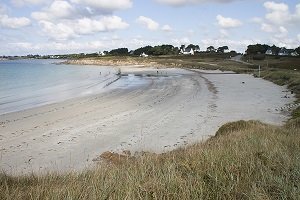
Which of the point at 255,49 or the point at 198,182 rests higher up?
the point at 255,49

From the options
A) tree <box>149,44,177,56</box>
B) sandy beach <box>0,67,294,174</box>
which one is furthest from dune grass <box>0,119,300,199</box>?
tree <box>149,44,177,56</box>

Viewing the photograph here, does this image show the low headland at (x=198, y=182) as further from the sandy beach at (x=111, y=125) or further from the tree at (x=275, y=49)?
the tree at (x=275, y=49)

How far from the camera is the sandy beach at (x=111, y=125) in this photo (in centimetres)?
1234

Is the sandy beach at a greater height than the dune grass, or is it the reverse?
the dune grass

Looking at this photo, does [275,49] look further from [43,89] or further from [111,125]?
[111,125]

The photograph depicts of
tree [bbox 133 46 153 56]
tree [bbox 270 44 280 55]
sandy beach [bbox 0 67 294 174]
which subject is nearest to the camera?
sandy beach [bbox 0 67 294 174]

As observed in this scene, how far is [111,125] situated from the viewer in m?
17.7

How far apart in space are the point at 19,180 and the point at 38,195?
6.48ft

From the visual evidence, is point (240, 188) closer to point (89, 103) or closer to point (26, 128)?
point (26, 128)

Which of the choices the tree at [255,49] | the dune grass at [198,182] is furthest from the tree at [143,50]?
the dune grass at [198,182]

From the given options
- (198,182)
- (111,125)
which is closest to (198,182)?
(198,182)

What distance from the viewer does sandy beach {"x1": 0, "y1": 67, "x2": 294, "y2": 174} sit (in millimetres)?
12344

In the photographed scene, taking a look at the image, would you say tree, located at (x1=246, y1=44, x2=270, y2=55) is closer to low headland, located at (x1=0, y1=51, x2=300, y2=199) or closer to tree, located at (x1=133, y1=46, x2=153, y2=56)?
tree, located at (x1=133, y1=46, x2=153, y2=56)

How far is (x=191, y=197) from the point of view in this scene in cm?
418
